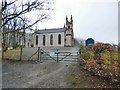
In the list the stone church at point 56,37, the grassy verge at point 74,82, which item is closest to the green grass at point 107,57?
the grassy verge at point 74,82

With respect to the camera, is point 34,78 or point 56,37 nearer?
point 34,78

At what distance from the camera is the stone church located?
5997 cm

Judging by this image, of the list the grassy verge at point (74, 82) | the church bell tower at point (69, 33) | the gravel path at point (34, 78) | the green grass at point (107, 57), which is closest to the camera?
the grassy verge at point (74, 82)

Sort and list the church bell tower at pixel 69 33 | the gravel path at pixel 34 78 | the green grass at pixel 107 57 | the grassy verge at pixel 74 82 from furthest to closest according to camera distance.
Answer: the church bell tower at pixel 69 33 → the green grass at pixel 107 57 → the gravel path at pixel 34 78 → the grassy verge at pixel 74 82

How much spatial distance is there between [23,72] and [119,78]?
790 cm

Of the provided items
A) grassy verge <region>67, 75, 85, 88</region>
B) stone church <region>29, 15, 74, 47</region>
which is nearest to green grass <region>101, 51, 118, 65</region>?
grassy verge <region>67, 75, 85, 88</region>

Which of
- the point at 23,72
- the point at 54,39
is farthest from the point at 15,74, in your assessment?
the point at 54,39

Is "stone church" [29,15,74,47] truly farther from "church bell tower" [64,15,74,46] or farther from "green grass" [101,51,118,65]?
"green grass" [101,51,118,65]

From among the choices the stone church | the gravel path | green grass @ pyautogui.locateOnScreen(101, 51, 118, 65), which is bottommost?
Result: the gravel path

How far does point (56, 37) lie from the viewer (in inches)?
2431

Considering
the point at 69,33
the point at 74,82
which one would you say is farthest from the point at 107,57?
the point at 69,33

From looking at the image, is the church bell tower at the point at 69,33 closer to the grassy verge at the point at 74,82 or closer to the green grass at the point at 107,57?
the green grass at the point at 107,57

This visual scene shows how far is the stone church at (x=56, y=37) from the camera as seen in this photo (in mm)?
59969

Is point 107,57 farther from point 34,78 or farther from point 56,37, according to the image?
point 56,37
